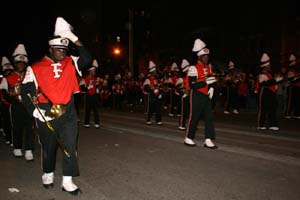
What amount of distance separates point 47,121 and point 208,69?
4.22 m

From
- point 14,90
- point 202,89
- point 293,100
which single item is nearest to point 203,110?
point 202,89

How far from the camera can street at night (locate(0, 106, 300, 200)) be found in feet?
17.5

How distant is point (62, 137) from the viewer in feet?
17.4

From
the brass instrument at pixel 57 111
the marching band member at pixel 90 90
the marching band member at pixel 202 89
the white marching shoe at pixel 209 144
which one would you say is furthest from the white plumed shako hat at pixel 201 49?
the marching band member at pixel 90 90

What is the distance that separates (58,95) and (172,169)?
2.44 metres

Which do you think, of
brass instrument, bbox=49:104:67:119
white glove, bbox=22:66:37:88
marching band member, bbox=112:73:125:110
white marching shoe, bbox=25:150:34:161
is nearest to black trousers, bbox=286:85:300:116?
marching band member, bbox=112:73:125:110

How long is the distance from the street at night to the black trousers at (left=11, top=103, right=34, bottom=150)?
13.7 inches

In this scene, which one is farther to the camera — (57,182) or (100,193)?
(57,182)

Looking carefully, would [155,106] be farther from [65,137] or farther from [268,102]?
[65,137]

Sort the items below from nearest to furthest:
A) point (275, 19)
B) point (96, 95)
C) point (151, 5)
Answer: point (96, 95) → point (275, 19) → point (151, 5)

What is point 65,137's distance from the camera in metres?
5.26

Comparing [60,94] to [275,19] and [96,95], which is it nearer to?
[96,95]

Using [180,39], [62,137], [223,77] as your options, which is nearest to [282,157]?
[62,137]

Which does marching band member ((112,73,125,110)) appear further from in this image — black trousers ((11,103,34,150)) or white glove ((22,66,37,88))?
white glove ((22,66,37,88))
